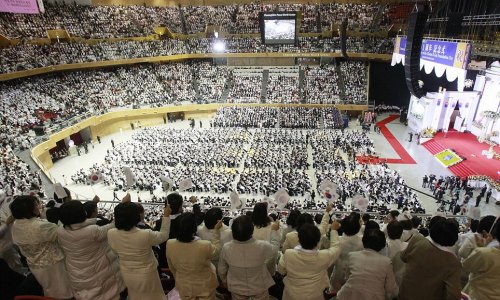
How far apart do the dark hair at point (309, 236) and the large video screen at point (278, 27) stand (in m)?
28.6

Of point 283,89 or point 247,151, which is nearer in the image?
point 247,151

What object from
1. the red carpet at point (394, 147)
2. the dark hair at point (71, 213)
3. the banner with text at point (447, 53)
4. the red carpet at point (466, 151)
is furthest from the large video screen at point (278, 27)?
the dark hair at point (71, 213)

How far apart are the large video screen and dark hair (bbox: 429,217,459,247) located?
28.5 metres

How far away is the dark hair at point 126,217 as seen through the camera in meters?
3.28

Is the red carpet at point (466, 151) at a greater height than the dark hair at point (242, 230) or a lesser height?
lesser

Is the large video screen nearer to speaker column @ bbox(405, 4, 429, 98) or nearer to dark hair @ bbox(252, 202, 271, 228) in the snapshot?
speaker column @ bbox(405, 4, 429, 98)

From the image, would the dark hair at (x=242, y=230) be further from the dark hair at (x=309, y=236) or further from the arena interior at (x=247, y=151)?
the dark hair at (x=309, y=236)

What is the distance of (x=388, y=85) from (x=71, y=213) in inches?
1311

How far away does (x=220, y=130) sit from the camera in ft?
82.8

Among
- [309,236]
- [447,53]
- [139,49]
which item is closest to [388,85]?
[447,53]

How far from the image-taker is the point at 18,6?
76.7 ft

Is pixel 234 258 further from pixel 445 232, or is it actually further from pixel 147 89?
pixel 147 89

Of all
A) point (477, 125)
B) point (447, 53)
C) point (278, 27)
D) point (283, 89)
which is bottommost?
point (477, 125)

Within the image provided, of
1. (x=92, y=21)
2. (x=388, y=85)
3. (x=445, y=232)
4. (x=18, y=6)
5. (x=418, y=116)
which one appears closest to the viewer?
(x=445, y=232)
